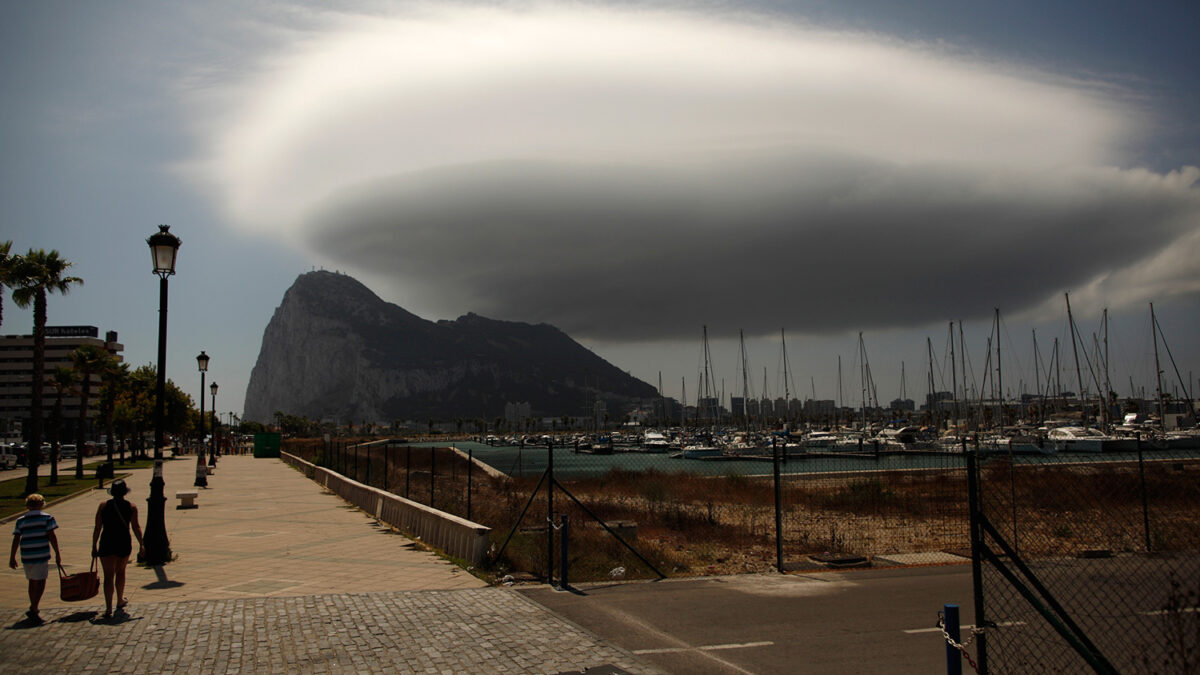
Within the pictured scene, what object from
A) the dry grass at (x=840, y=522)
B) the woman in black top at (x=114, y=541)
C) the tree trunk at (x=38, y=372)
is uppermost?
the tree trunk at (x=38, y=372)

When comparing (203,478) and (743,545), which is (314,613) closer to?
(743,545)

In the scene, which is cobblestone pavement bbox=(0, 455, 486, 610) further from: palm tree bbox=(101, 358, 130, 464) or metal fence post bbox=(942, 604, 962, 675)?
palm tree bbox=(101, 358, 130, 464)

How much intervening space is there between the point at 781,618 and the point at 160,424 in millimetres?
12060

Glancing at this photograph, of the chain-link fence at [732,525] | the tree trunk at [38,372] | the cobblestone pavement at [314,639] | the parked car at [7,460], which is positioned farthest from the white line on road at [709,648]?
the parked car at [7,460]

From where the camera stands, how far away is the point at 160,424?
50.8 ft

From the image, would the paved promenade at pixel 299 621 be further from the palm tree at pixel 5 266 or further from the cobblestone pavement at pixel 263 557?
the palm tree at pixel 5 266

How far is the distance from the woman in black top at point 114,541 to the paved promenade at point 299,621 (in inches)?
15.7

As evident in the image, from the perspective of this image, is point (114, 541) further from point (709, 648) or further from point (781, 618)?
point (781, 618)

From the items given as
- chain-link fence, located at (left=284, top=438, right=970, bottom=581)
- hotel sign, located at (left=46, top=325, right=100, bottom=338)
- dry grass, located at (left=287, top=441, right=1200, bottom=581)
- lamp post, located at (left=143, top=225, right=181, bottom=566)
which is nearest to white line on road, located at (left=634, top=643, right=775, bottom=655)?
chain-link fence, located at (left=284, top=438, right=970, bottom=581)

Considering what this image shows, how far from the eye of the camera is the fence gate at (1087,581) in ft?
16.4

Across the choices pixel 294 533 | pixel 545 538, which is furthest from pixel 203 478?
pixel 545 538

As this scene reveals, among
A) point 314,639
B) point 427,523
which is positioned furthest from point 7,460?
point 314,639

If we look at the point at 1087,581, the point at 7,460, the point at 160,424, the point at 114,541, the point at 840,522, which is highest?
the point at 160,424

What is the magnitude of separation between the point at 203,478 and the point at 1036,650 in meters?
34.3
